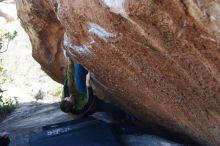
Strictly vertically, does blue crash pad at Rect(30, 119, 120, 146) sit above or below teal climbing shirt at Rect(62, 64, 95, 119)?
below

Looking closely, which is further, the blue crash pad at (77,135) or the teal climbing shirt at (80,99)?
the teal climbing shirt at (80,99)

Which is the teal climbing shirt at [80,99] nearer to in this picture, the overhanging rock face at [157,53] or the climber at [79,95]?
the climber at [79,95]

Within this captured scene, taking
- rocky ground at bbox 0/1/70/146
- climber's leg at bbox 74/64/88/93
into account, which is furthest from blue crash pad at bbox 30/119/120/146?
rocky ground at bbox 0/1/70/146

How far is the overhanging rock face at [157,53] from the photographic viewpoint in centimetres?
431

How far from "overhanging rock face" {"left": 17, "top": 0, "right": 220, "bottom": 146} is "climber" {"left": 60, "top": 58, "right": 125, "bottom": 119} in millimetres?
223

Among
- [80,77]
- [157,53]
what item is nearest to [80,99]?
[80,77]

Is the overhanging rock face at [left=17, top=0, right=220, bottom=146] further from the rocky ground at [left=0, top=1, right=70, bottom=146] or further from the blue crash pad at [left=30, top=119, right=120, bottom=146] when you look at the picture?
the rocky ground at [left=0, top=1, right=70, bottom=146]

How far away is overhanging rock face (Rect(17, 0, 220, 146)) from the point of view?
4.31 m

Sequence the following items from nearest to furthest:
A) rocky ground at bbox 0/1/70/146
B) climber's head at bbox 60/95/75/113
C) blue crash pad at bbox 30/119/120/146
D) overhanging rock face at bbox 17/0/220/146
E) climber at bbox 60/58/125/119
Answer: overhanging rock face at bbox 17/0/220/146, blue crash pad at bbox 30/119/120/146, climber's head at bbox 60/95/75/113, climber at bbox 60/58/125/119, rocky ground at bbox 0/1/70/146

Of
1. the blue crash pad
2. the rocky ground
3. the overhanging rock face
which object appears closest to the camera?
the overhanging rock face

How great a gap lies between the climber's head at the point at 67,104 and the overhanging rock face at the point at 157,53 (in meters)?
0.54

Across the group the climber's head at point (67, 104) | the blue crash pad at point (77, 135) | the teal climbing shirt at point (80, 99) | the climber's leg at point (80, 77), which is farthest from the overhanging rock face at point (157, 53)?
the blue crash pad at point (77, 135)

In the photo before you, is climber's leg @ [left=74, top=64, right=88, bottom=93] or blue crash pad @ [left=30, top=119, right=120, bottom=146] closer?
blue crash pad @ [left=30, top=119, right=120, bottom=146]

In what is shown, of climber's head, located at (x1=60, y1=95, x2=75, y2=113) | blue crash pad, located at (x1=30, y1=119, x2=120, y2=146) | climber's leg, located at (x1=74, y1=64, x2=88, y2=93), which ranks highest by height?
climber's leg, located at (x1=74, y1=64, x2=88, y2=93)
